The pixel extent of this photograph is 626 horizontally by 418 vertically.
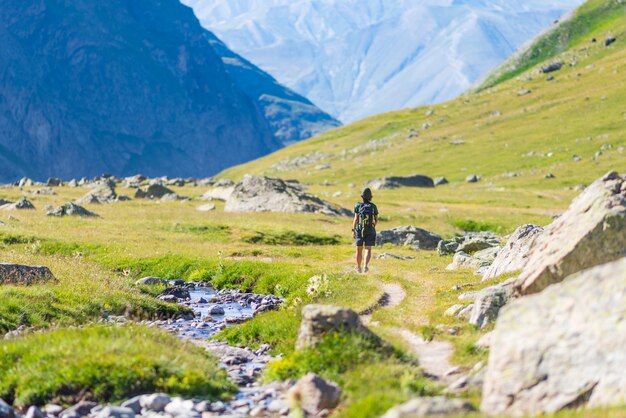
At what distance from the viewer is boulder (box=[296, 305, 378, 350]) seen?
1830 cm

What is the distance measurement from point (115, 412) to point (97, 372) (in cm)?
205

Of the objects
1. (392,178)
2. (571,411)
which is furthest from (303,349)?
(392,178)

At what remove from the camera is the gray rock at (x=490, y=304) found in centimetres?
2159

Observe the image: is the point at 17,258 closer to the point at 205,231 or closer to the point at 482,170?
the point at 205,231

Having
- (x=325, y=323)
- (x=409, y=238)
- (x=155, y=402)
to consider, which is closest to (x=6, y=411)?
(x=155, y=402)

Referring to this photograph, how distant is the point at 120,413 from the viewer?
15203mm

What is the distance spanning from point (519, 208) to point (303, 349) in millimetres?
84501

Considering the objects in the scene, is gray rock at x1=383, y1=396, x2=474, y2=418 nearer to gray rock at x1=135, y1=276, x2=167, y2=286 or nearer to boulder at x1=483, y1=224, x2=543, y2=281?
boulder at x1=483, y1=224, x2=543, y2=281

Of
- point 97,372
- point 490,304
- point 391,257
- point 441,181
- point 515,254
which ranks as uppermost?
point 515,254

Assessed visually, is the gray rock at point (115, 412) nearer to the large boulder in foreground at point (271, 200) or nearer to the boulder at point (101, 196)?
the large boulder in foreground at point (271, 200)

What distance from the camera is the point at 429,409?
12523 millimetres

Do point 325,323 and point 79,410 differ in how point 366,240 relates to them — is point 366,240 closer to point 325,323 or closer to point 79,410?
point 325,323

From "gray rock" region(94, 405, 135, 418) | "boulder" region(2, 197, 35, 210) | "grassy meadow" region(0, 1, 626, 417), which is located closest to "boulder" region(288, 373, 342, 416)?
"grassy meadow" region(0, 1, 626, 417)

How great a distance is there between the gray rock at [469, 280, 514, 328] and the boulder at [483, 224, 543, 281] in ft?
20.4
